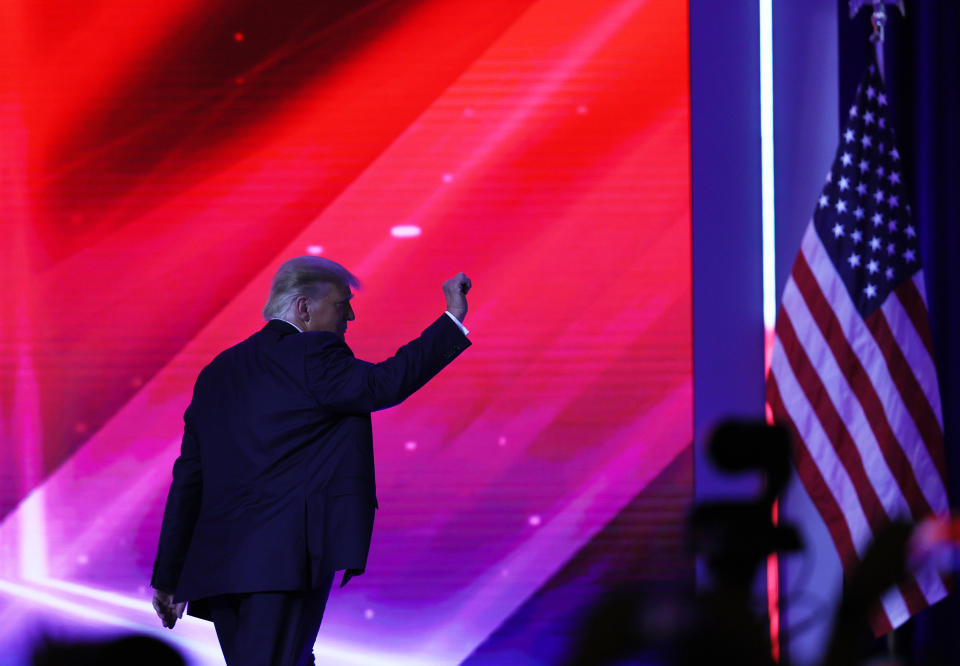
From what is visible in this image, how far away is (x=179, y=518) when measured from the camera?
2426mm

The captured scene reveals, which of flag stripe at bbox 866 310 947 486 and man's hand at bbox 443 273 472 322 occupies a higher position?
man's hand at bbox 443 273 472 322

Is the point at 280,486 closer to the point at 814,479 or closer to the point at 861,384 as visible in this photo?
the point at 814,479

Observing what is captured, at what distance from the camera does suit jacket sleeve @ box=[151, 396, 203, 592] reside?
2.42 m

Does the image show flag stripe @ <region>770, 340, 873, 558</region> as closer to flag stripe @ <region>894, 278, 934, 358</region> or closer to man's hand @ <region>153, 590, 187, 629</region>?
flag stripe @ <region>894, 278, 934, 358</region>

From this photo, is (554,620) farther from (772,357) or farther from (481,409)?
(772,357)

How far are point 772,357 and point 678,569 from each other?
80cm

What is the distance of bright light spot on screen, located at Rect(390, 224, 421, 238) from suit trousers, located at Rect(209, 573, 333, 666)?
1444 millimetres

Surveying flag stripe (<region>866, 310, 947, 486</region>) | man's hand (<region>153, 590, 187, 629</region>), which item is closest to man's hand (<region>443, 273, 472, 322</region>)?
man's hand (<region>153, 590, 187, 629</region>)

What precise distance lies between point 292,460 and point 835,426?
1.79m

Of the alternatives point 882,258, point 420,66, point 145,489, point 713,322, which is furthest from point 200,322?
point 882,258

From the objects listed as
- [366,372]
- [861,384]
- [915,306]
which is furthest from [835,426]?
[366,372]

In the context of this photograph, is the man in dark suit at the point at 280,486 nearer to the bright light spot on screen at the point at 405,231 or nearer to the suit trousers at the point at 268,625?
the suit trousers at the point at 268,625

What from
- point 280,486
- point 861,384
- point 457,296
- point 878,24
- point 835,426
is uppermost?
point 878,24

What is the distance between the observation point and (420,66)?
139 inches
